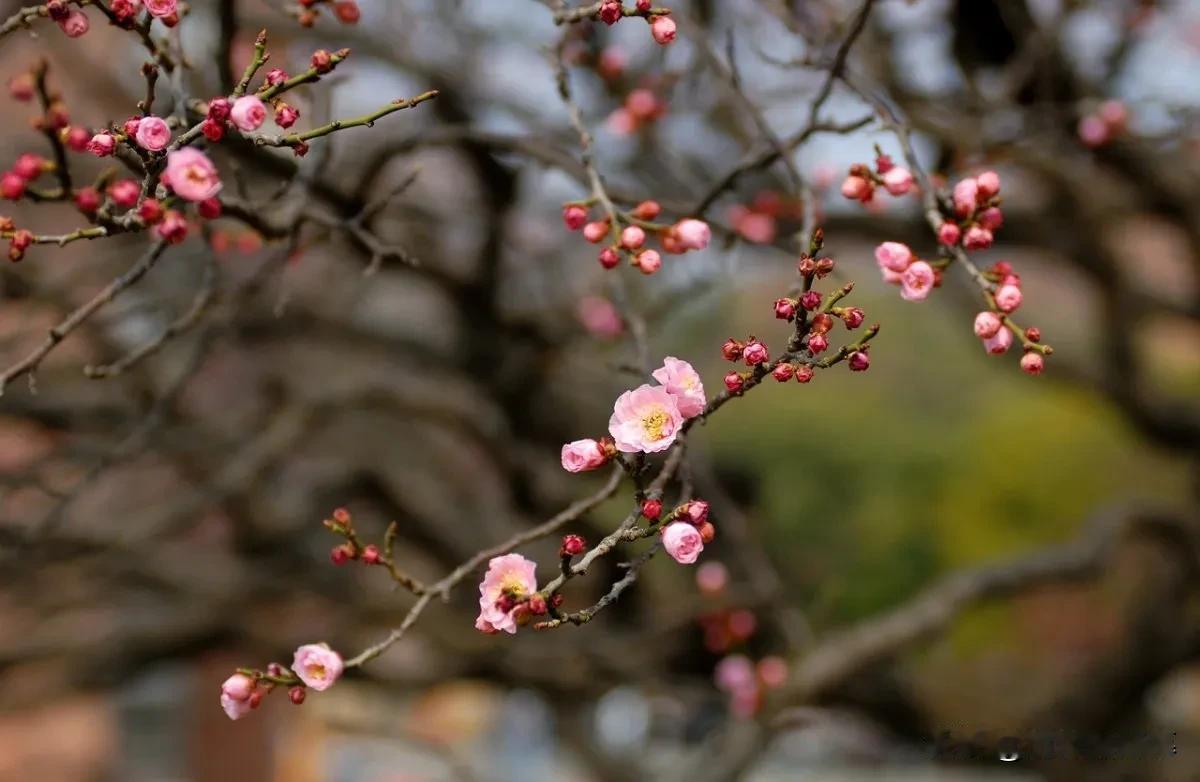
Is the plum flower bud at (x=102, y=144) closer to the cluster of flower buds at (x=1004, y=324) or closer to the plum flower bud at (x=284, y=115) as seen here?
the plum flower bud at (x=284, y=115)

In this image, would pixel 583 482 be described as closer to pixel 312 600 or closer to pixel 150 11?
pixel 312 600

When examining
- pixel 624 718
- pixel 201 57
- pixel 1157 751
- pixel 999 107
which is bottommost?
pixel 624 718

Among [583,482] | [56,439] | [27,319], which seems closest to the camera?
[27,319]

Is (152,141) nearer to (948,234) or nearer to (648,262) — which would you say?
(648,262)

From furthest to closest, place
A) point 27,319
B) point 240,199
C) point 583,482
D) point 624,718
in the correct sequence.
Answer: point 624,718, point 583,482, point 27,319, point 240,199

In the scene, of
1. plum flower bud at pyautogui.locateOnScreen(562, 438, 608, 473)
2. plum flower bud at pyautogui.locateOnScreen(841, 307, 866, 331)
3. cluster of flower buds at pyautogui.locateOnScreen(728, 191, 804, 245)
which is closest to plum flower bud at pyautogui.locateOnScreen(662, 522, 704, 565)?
plum flower bud at pyautogui.locateOnScreen(562, 438, 608, 473)

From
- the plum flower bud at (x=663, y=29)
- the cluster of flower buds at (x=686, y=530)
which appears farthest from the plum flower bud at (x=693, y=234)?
the cluster of flower buds at (x=686, y=530)

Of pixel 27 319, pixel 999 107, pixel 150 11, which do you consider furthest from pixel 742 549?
pixel 150 11

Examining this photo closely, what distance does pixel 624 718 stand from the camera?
7.66m

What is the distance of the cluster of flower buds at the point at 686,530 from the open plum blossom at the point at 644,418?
0.22ft

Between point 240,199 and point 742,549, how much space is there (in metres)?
2.10

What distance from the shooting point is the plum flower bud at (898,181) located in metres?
1.49

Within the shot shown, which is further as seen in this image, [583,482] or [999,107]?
[583,482]

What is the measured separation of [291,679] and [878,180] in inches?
38.3
